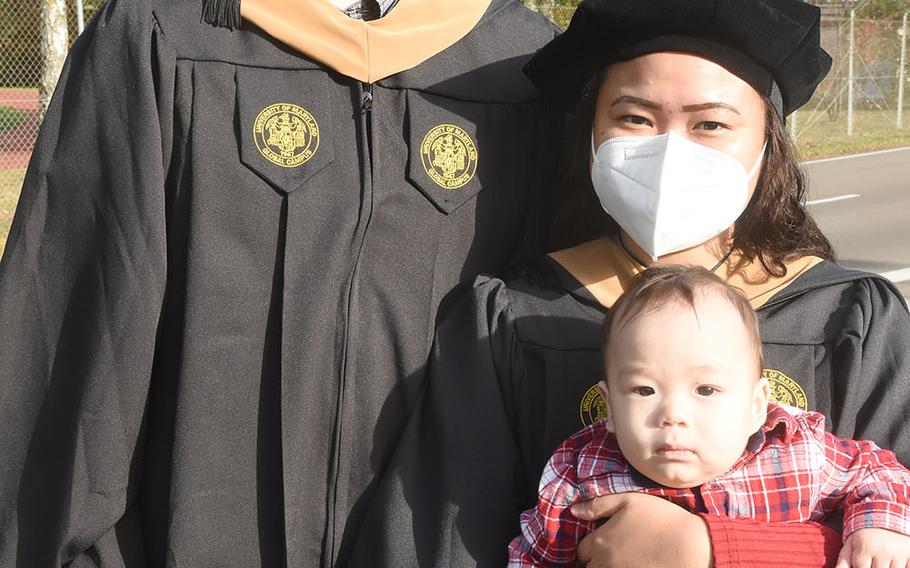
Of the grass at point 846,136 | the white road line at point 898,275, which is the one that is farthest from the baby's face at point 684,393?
the grass at point 846,136

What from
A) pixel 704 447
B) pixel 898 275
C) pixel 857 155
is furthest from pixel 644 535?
pixel 857 155

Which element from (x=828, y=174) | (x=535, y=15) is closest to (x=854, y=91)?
(x=828, y=174)

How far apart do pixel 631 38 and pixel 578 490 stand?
0.93 meters

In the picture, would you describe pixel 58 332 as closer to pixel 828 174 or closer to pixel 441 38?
pixel 441 38

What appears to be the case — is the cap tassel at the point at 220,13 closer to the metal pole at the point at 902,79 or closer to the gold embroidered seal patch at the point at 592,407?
the gold embroidered seal patch at the point at 592,407

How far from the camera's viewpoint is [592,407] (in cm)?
246

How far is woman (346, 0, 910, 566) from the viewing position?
2.37 meters

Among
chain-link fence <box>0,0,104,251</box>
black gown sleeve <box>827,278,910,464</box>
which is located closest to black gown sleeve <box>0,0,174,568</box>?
black gown sleeve <box>827,278,910,464</box>

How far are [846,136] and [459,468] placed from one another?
19003 millimetres

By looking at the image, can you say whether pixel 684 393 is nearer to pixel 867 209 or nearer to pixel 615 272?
pixel 615 272

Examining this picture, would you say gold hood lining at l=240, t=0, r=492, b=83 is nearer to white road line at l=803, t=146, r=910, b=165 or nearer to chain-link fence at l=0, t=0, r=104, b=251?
chain-link fence at l=0, t=0, r=104, b=251

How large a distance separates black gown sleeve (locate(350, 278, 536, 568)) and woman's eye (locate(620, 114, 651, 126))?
46cm

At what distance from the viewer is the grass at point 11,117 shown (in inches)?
565

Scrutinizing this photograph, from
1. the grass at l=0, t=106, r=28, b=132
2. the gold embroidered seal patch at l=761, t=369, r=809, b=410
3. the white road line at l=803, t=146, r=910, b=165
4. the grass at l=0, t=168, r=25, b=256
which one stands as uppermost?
the gold embroidered seal patch at l=761, t=369, r=809, b=410
